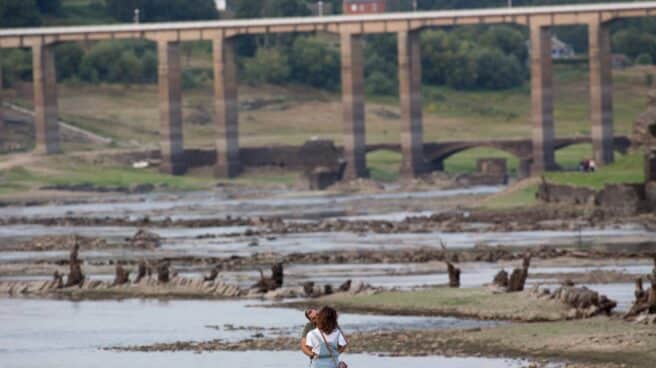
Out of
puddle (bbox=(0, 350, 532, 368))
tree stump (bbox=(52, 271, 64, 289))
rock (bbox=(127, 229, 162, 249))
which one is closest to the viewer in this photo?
puddle (bbox=(0, 350, 532, 368))

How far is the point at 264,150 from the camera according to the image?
152625mm

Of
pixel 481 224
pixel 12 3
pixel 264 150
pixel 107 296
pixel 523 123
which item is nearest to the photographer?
pixel 107 296

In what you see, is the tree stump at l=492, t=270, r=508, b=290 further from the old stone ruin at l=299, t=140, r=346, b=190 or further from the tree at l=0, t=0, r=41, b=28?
the tree at l=0, t=0, r=41, b=28

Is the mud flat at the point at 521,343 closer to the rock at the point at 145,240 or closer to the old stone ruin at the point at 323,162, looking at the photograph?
the rock at the point at 145,240

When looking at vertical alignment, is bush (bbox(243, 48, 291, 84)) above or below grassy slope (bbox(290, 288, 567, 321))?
above

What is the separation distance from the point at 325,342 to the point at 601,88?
111693 millimetres

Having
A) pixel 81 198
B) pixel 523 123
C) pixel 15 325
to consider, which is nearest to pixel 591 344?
pixel 15 325

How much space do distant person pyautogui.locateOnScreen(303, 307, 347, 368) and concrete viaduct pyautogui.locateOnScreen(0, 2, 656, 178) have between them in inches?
4259

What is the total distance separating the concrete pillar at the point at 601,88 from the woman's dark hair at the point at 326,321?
110m

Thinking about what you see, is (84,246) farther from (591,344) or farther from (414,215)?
(591,344)

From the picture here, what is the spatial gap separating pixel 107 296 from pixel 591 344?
20397 millimetres

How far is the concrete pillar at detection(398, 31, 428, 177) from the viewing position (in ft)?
480

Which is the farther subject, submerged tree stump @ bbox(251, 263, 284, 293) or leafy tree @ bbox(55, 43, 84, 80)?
leafy tree @ bbox(55, 43, 84, 80)

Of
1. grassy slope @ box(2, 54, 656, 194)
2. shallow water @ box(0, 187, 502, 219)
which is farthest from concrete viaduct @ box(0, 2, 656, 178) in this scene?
shallow water @ box(0, 187, 502, 219)
